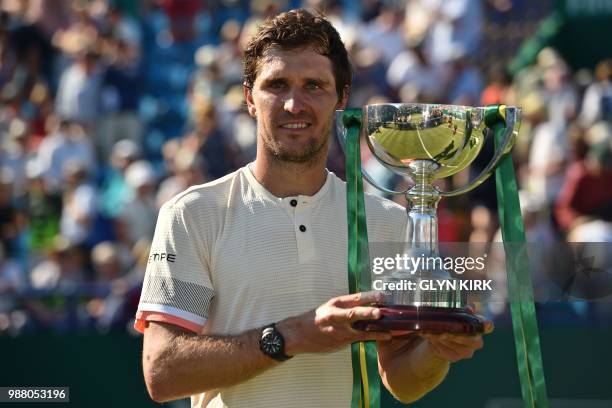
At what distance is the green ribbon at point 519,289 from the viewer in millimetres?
3217

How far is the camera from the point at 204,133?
977cm

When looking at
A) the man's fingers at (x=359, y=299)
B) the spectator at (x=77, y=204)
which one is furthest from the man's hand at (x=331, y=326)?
the spectator at (x=77, y=204)

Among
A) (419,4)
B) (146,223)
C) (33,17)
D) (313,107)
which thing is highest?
(33,17)

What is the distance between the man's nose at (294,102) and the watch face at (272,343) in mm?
601

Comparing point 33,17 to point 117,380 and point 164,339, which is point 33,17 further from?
point 164,339

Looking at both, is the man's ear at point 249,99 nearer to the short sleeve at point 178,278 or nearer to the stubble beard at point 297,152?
the stubble beard at point 297,152

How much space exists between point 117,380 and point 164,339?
4.02 meters

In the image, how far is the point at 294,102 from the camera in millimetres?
3512

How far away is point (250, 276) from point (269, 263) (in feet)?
0.20

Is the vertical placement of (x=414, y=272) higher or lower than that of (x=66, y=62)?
lower

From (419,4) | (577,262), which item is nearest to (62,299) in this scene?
(577,262)

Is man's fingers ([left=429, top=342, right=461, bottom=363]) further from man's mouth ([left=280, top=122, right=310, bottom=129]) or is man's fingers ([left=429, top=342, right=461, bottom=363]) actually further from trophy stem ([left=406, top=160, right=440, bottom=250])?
man's mouth ([left=280, top=122, right=310, bottom=129])

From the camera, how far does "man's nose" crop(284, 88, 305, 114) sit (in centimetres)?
351

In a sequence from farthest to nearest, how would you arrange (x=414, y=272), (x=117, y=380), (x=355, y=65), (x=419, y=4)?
1. (x=419, y=4)
2. (x=355, y=65)
3. (x=117, y=380)
4. (x=414, y=272)
